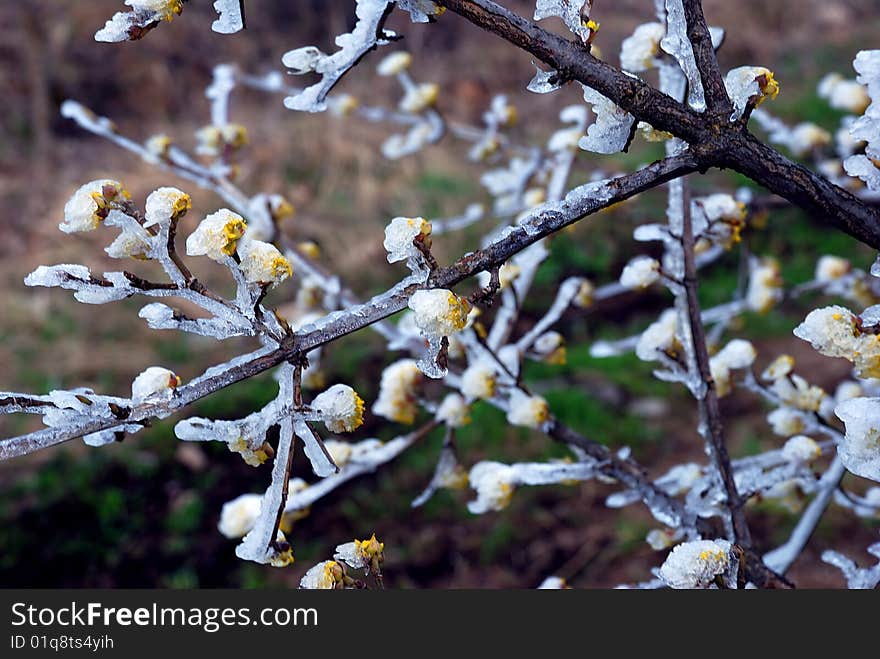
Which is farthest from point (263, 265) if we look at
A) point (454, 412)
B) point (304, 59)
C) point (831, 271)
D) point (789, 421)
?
point (831, 271)

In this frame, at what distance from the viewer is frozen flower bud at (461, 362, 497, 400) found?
3.30 feet

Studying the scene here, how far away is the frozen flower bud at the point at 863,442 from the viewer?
0.60 metres

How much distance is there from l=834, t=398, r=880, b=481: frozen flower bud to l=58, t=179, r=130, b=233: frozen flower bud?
52 centimetres

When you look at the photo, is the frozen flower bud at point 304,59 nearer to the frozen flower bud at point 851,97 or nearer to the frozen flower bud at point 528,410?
the frozen flower bud at point 528,410

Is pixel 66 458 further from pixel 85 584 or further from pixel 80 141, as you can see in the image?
pixel 80 141

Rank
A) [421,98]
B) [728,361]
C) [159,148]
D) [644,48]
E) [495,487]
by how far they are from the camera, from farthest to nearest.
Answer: [421,98] < [159,148] < [728,361] < [495,487] < [644,48]

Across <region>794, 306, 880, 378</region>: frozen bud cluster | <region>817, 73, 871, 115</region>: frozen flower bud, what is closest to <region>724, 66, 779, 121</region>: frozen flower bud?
<region>794, 306, 880, 378</region>: frozen bud cluster

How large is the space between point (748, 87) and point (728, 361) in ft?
1.68

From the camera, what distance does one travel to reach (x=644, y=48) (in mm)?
880

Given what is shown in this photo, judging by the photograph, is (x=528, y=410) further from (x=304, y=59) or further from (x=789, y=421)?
(x=304, y=59)

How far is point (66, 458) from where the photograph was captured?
2270 mm

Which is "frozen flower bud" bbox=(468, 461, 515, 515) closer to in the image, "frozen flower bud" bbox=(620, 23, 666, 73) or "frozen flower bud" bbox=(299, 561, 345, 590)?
"frozen flower bud" bbox=(299, 561, 345, 590)

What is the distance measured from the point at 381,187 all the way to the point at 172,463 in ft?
6.00

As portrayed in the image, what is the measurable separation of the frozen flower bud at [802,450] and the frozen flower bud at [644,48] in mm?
421
